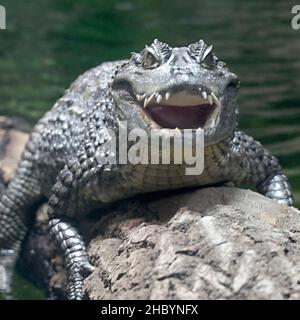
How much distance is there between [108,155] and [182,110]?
0.76m

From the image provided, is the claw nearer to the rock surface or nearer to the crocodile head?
the rock surface

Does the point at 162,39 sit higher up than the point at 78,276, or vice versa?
the point at 162,39

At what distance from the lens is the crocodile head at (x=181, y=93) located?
4020mm

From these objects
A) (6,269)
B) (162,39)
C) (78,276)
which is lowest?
(78,276)

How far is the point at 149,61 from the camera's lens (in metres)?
4.30

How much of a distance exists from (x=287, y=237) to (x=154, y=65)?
3.62ft

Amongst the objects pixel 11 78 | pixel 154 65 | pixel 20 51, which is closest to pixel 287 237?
pixel 154 65

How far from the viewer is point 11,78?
36.8 ft

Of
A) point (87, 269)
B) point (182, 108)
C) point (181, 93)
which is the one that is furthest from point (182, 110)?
point (87, 269)

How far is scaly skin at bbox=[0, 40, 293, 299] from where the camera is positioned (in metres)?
4.17
